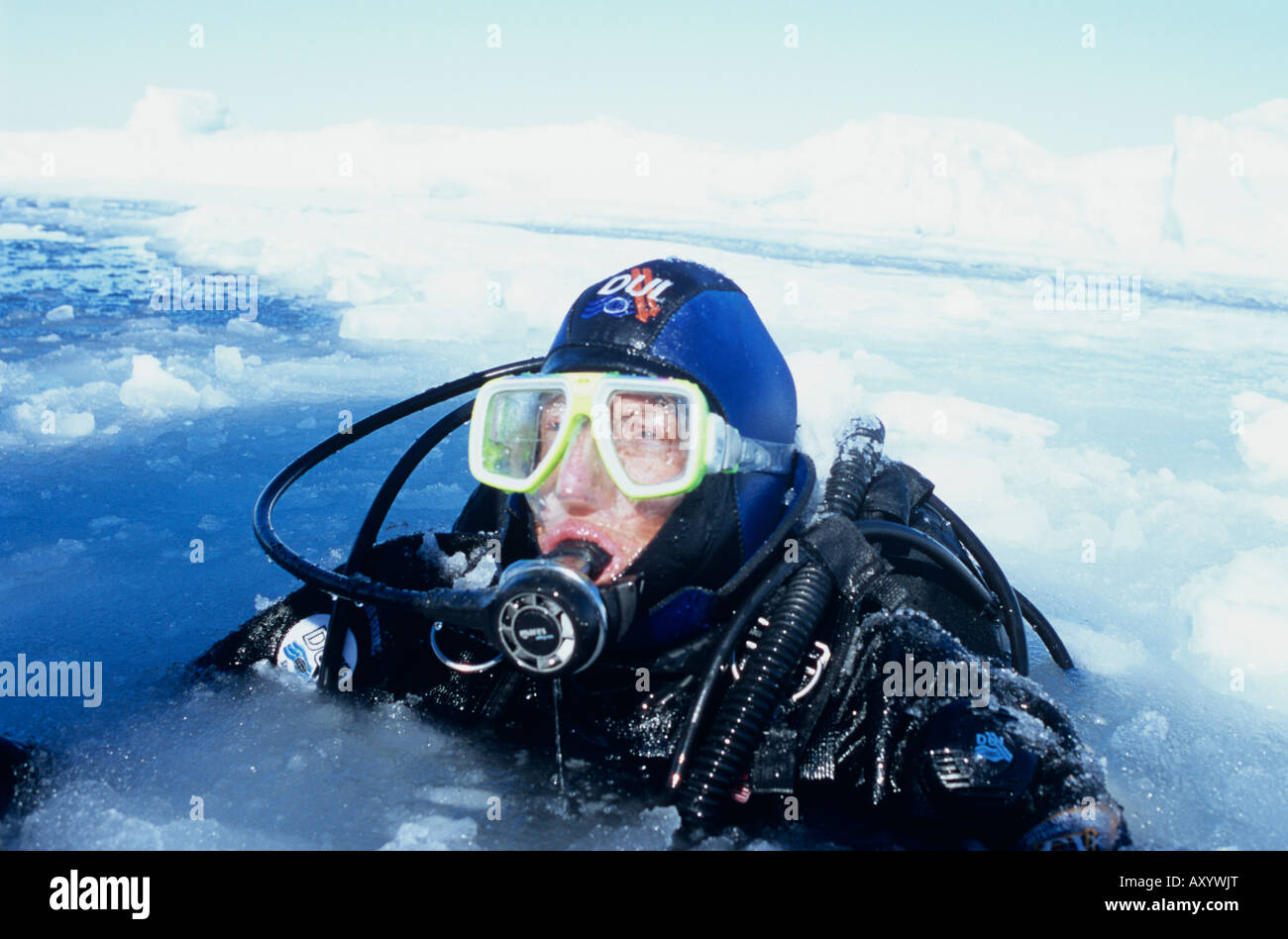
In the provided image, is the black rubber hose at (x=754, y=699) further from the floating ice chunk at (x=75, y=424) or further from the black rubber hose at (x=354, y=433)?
the floating ice chunk at (x=75, y=424)

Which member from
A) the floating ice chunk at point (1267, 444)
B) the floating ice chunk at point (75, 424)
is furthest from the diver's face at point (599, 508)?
the floating ice chunk at point (1267, 444)

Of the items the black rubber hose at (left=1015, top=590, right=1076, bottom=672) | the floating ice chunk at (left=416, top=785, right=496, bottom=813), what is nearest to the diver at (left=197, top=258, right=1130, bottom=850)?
the floating ice chunk at (left=416, top=785, right=496, bottom=813)

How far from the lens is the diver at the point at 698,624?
1.52 meters

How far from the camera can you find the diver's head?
5.75ft

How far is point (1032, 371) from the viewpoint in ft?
24.8

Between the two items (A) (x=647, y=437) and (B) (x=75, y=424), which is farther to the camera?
(B) (x=75, y=424)

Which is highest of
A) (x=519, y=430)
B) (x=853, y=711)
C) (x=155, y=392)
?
(x=519, y=430)

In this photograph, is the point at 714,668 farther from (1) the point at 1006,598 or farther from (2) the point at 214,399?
(2) the point at 214,399

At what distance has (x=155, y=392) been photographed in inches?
211

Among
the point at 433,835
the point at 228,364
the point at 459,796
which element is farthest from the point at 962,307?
the point at 433,835

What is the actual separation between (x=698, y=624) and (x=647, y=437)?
0.42 m
